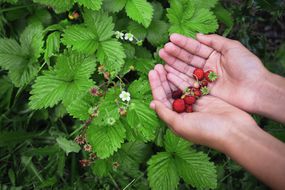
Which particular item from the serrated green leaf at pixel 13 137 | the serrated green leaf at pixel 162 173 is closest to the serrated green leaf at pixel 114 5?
the serrated green leaf at pixel 162 173

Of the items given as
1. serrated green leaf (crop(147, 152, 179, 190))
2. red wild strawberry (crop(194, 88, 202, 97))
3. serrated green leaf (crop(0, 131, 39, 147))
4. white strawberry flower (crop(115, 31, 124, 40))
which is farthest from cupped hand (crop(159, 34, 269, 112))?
serrated green leaf (crop(0, 131, 39, 147))

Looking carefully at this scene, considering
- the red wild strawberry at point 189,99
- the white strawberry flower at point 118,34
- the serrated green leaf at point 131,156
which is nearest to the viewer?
the red wild strawberry at point 189,99

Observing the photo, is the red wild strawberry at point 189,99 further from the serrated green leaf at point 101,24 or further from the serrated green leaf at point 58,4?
the serrated green leaf at point 58,4

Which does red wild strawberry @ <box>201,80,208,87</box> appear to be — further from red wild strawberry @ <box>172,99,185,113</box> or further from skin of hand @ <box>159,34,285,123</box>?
red wild strawberry @ <box>172,99,185,113</box>

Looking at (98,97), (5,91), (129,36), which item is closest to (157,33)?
(129,36)

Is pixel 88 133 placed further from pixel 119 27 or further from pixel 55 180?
pixel 119 27
